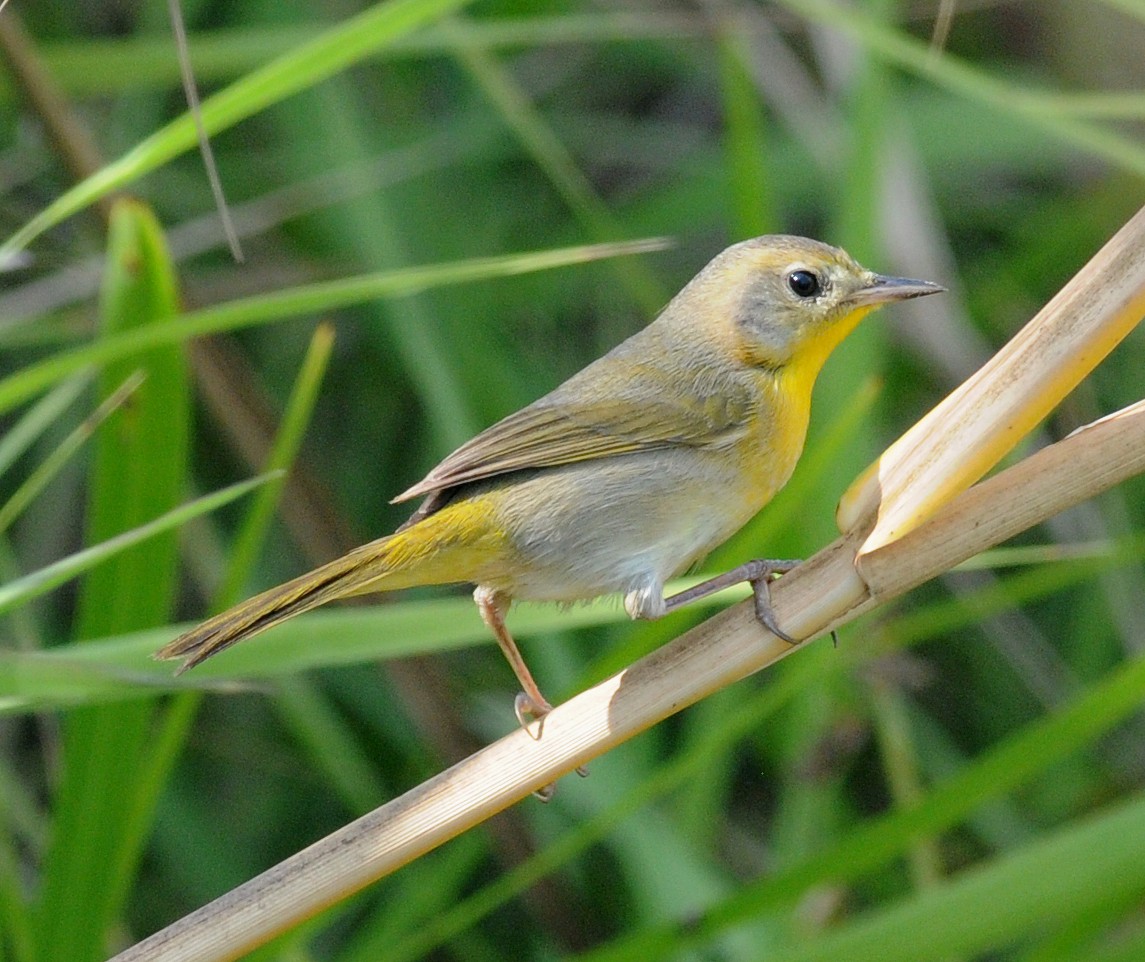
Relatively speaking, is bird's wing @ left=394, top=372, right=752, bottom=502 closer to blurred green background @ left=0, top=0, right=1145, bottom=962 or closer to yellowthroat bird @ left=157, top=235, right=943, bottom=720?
yellowthroat bird @ left=157, top=235, right=943, bottom=720

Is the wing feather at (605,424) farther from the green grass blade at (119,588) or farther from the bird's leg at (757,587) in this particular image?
the green grass blade at (119,588)

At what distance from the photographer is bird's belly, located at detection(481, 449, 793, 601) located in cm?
246

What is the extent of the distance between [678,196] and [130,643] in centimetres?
240

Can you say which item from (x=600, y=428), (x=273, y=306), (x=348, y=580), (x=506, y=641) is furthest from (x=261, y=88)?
(x=506, y=641)

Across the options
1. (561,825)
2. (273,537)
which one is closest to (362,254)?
(273,537)

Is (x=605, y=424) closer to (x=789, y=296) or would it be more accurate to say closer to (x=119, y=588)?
(x=789, y=296)

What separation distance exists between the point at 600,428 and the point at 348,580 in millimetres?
652

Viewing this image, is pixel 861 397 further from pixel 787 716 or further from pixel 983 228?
pixel 983 228

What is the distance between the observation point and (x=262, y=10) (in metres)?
3.95

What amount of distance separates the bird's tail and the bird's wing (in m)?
0.14

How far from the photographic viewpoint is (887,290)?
8.12 ft

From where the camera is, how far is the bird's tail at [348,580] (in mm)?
1985

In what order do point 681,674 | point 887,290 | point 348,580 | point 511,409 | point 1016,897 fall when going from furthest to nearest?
point 511,409
point 887,290
point 1016,897
point 348,580
point 681,674

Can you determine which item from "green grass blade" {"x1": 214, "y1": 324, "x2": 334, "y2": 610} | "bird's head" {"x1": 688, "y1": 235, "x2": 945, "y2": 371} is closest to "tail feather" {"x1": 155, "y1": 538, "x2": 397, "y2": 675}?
"green grass blade" {"x1": 214, "y1": 324, "x2": 334, "y2": 610}
